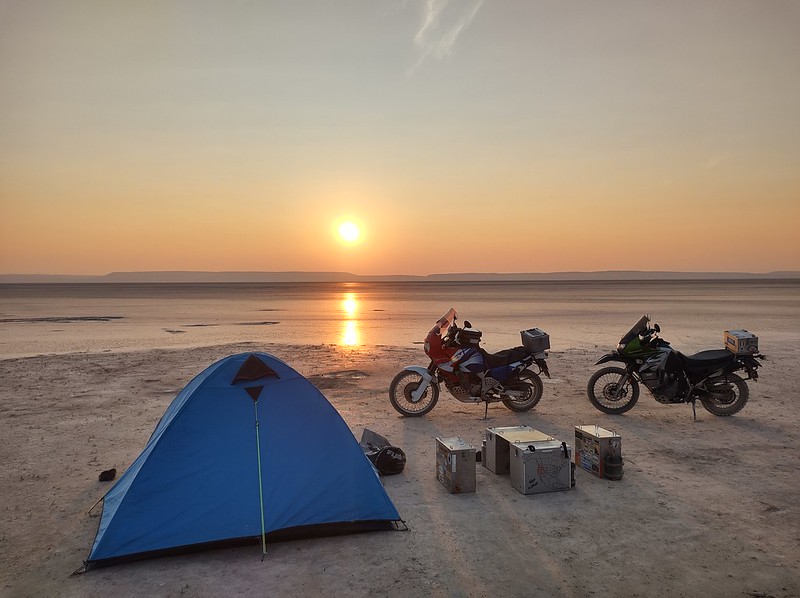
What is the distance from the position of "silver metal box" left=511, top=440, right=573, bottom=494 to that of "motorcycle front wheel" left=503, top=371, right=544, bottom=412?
12.2ft

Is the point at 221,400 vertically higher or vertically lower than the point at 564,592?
higher

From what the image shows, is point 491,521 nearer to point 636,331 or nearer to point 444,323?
point 444,323

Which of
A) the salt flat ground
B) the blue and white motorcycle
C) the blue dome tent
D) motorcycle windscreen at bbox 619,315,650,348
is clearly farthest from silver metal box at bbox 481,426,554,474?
motorcycle windscreen at bbox 619,315,650,348

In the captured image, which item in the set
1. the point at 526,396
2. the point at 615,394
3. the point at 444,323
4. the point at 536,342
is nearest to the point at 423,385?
the point at 444,323

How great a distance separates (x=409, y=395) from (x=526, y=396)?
2278 millimetres

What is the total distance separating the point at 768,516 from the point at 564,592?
2931 mm

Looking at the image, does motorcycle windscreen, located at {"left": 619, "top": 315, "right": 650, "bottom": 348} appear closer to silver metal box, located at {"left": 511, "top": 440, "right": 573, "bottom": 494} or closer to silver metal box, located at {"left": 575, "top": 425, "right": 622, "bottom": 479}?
silver metal box, located at {"left": 575, "top": 425, "right": 622, "bottom": 479}

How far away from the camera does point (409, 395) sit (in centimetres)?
1019

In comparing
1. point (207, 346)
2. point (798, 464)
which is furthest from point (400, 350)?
point (798, 464)

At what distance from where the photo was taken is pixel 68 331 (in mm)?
26594

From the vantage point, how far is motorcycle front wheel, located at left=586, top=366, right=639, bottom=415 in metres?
10.1

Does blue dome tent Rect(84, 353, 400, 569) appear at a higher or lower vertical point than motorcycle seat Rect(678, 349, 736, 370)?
lower

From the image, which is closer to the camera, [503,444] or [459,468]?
[459,468]

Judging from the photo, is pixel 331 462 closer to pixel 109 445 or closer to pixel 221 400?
pixel 221 400
